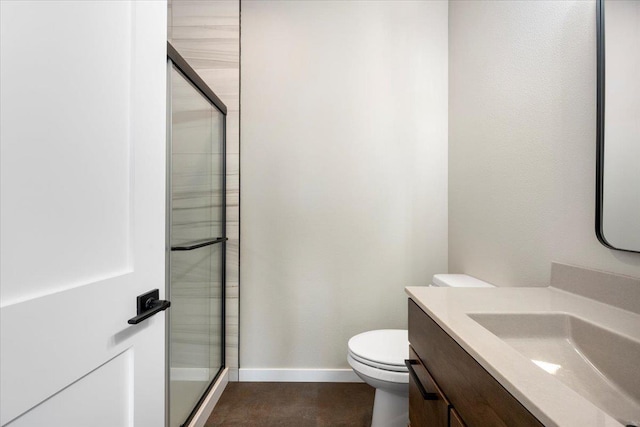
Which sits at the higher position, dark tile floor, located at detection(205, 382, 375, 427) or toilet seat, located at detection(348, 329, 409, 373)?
toilet seat, located at detection(348, 329, 409, 373)

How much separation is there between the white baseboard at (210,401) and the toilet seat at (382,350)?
0.81 meters

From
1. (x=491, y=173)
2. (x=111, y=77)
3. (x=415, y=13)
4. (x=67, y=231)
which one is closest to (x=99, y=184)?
(x=67, y=231)

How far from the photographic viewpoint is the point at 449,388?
73 cm

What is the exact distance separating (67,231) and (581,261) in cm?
137

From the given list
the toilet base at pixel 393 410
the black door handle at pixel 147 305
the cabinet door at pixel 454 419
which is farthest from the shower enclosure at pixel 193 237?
the cabinet door at pixel 454 419

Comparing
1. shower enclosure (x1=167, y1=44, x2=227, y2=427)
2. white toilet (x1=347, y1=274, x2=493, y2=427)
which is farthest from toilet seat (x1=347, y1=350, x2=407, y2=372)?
shower enclosure (x1=167, y1=44, x2=227, y2=427)

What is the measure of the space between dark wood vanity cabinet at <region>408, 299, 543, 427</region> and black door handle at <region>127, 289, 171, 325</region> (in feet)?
2.39

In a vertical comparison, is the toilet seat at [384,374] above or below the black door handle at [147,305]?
below

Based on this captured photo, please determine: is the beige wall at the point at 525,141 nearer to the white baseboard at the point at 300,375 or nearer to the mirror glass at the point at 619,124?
the mirror glass at the point at 619,124

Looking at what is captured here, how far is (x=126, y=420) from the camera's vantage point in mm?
721

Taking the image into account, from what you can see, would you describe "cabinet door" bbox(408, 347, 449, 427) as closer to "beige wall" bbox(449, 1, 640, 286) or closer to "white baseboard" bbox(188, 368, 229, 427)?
"beige wall" bbox(449, 1, 640, 286)

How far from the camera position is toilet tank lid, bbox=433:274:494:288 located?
4.96 feet

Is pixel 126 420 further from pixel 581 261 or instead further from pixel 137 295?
pixel 581 261

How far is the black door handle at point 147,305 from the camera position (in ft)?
2.36
